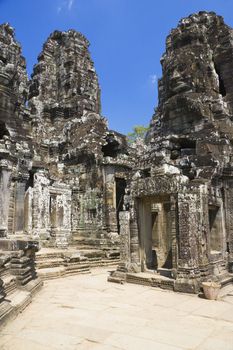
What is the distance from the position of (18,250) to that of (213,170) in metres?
5.97

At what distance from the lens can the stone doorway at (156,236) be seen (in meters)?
10.0

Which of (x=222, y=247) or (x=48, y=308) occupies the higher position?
(x=222, y=247)

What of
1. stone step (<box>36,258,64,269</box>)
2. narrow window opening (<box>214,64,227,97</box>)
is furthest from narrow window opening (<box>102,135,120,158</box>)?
stone step (<box>36,258,64,269</box>)

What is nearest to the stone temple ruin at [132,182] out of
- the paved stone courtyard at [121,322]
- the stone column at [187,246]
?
the stone column at [187,246]

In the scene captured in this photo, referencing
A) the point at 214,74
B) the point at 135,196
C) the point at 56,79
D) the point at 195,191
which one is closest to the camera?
the point at 195,191

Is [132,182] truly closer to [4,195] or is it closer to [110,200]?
[4,195]

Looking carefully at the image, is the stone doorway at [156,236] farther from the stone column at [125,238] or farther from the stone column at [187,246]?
the stone column at [187,246]

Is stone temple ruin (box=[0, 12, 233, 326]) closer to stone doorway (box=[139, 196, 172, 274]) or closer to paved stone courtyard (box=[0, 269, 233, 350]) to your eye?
stone doorway (box=[139, 196, 172, 274])

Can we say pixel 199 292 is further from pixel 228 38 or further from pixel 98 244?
pixel 228 38

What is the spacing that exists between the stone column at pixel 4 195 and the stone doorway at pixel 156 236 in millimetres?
4562

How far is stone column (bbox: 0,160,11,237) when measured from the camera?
11.3 m

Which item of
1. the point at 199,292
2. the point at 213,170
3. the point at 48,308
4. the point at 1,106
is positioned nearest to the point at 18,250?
the point at 48,308

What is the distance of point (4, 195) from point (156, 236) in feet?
20.8

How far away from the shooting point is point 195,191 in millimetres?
8688
